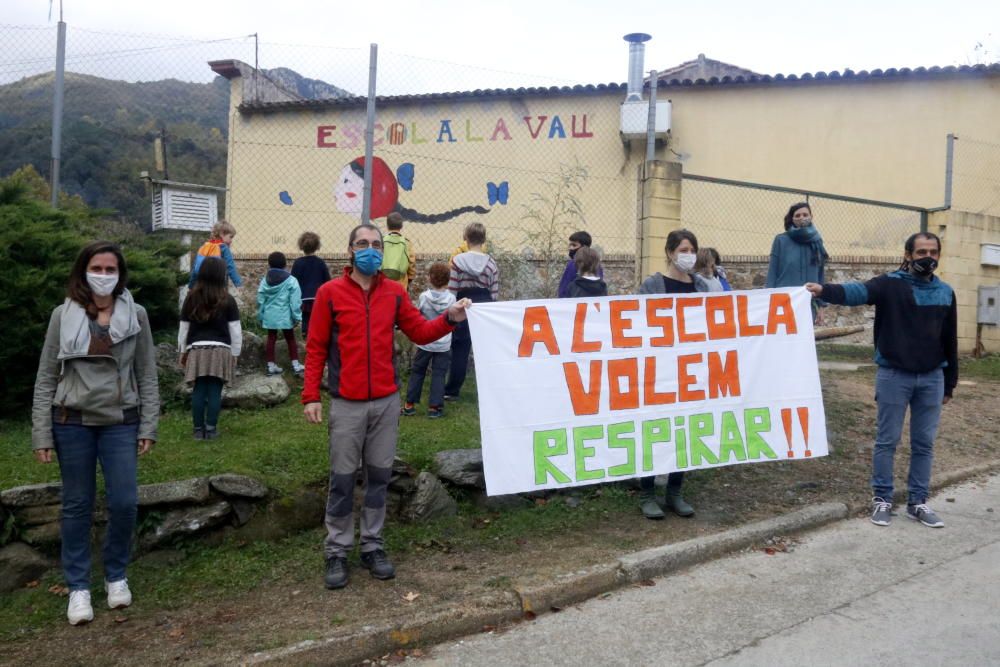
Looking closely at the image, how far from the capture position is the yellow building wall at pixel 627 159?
15281 millimetres

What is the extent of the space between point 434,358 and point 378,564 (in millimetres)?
2985

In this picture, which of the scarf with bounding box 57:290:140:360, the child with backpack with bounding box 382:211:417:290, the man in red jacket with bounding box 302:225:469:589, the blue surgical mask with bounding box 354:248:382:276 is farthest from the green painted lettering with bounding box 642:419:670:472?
the child with backpack with bounding box 382:211:417:290

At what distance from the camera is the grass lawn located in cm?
523

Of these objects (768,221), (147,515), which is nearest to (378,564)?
(147,515)

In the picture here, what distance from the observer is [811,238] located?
7328mm

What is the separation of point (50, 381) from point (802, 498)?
16.6ft

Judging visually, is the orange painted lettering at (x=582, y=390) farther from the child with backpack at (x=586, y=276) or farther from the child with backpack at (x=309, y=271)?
the child with backpack at (x=309, y=271)

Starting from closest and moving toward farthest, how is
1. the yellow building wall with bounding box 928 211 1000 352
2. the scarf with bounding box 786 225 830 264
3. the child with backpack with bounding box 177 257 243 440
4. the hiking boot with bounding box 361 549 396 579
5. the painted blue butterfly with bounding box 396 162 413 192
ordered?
the hiking boot with bounding box 361 549 396 579 < the child with backpack with bounding box 177 257 243 440 < the scarf with bounding box 786 225 830 264 < the yellow building wall with bounding box 928 211 1000 352 < the painted blue butterfly with bounding box 396 162 413 192

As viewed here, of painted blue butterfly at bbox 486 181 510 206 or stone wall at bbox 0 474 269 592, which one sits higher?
painted blue butterfly at bbox 486 181 510 206

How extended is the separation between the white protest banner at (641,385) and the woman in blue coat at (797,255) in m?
1.59

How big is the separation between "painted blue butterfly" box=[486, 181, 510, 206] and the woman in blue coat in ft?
29.5

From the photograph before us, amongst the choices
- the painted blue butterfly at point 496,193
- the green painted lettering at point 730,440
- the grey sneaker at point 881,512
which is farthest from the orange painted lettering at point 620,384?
the painted blue butterfly at point 496,193

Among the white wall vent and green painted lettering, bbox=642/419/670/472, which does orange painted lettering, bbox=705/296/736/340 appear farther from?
the white wall vent

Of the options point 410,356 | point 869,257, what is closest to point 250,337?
point 410,356
